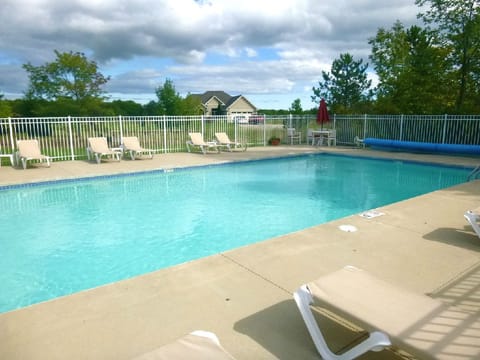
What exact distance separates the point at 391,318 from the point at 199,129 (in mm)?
14100

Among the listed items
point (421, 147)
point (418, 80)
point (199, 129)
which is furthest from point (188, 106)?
point (421, 147)

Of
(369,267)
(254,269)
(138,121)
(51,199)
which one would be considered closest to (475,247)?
(369,267)

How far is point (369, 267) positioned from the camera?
3.46 m

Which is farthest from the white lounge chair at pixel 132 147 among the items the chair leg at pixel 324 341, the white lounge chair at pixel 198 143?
the chair leg at pixel 324 341

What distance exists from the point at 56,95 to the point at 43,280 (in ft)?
80.3

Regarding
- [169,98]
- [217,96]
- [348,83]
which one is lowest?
[169,98]

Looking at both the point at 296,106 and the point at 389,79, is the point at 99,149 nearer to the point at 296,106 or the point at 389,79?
the point at 389,79

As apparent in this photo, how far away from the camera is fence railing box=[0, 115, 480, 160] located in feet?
38.7

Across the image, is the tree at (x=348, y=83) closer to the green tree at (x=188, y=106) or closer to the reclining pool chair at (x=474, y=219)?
the green tree at (x=188, y=106)

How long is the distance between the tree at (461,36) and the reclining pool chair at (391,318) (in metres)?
16.3

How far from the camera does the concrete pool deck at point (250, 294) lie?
2.28 meters

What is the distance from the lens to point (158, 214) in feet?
22.0

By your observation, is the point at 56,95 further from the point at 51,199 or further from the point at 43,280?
the point at 43,280

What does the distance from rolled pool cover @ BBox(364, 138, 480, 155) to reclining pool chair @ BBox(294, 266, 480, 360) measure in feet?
42.1
